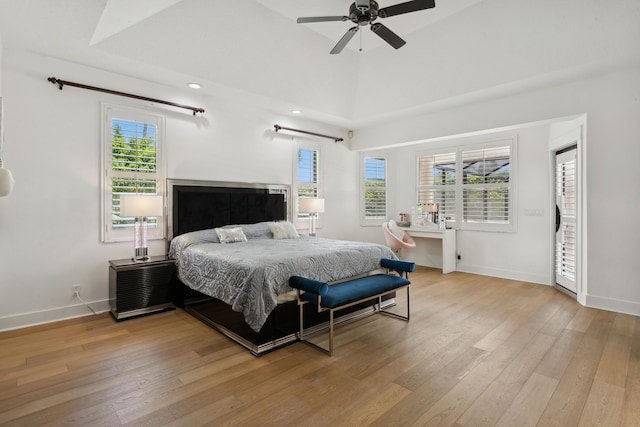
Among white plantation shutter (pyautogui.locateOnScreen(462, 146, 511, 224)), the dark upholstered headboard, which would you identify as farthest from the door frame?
the dark upholstered headboard

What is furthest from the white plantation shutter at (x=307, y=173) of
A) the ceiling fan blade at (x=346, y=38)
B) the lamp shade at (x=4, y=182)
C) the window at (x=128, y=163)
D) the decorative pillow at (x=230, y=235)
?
the lamp shade at (x=4, y=182)

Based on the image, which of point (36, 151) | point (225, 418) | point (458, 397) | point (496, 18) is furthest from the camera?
point (496, 18)

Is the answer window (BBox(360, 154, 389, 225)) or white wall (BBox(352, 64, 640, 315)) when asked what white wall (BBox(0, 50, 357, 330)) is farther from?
white wall (BBox(352, 64, 640, 315))

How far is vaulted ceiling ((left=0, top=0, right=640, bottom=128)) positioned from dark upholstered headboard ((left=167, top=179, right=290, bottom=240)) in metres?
1.30

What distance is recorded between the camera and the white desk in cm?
601

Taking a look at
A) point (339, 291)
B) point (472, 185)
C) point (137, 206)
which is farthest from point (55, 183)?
point (472, 185)

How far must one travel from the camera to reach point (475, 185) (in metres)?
6.02

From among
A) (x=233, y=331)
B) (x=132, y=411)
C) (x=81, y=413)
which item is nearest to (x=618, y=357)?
(x=233, y=331)

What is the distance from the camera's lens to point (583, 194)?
13.5 feet

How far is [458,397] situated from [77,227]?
13.2ft

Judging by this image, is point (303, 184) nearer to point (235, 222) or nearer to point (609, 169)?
point (235, 222)

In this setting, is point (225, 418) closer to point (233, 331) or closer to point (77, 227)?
point (233, 331)

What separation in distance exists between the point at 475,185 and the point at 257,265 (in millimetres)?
4704

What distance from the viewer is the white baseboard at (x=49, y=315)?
10.9ft
